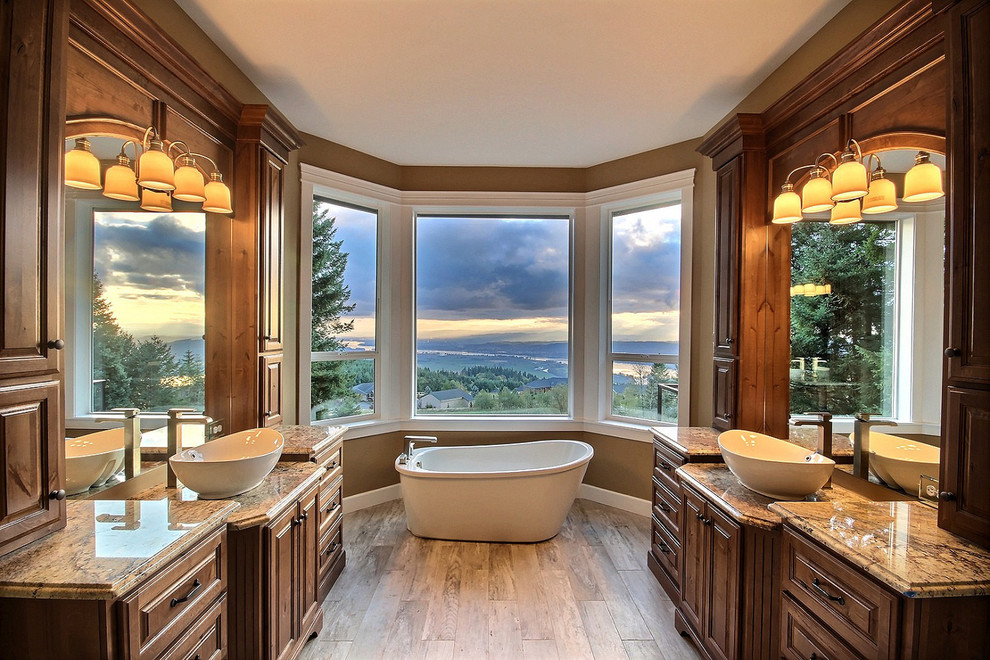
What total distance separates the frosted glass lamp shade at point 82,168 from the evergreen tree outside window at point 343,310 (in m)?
2.00

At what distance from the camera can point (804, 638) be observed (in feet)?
4.94

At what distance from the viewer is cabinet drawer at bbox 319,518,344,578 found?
2527 millimetres

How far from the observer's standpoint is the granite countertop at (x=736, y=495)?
174 cm

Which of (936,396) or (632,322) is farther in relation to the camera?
(632,322)

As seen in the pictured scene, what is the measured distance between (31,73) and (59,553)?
1.28 meters

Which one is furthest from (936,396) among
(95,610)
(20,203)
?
(20,203)

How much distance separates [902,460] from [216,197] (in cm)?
301

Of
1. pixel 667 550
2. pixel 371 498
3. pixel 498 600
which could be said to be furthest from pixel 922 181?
pixel 371 498

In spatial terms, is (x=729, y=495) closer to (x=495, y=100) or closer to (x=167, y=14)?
(x=495, y=100)

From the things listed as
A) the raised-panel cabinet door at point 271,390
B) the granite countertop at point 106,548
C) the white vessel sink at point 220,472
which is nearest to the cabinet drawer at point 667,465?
the white vessel sink at point 220,472

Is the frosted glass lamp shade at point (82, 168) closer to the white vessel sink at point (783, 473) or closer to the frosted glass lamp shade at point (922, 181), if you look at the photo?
the white vessel sink at point (783, 473)

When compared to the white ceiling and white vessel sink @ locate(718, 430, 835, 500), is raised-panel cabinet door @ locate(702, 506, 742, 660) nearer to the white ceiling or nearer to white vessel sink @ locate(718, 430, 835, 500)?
white vessel sink @ locate(718, 430, 835, 500)

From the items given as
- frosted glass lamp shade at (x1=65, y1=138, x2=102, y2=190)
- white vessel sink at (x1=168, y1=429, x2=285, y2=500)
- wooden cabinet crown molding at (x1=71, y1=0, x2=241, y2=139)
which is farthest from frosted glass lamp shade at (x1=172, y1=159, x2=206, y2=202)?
white vessel sink at (x1=168, y1=429, x2=285, y2=500)

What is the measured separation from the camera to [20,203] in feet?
4.15
